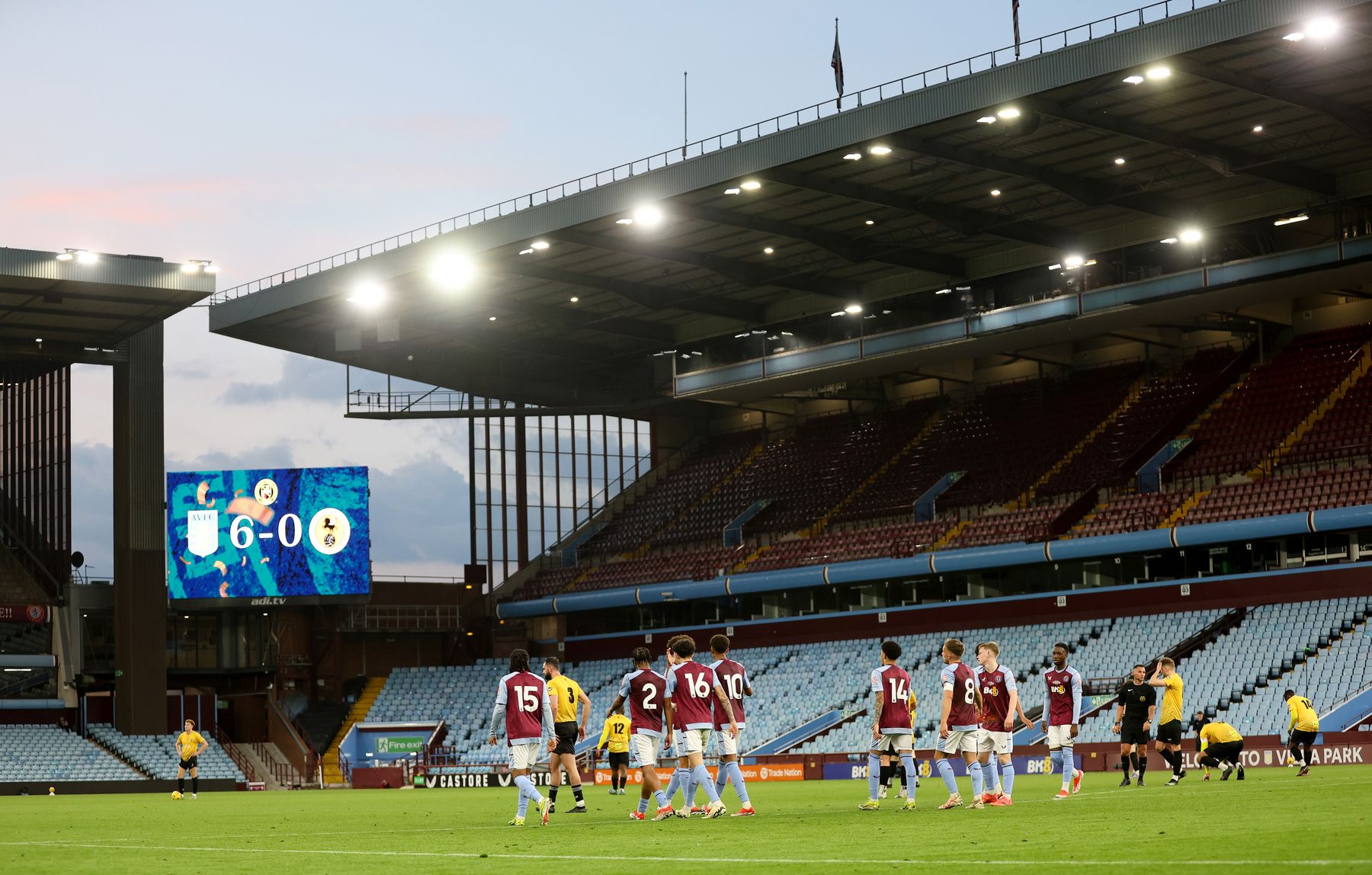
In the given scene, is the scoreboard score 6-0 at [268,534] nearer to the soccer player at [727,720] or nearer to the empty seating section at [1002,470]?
the empty seating section at [1002,470]

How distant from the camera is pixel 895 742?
21.7m

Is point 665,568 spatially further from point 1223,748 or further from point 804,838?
point 804,838

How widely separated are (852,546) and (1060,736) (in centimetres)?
3078

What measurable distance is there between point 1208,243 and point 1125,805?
32.2 metres

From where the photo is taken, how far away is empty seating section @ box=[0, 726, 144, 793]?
55531 mm

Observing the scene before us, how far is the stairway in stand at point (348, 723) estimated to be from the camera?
198ft

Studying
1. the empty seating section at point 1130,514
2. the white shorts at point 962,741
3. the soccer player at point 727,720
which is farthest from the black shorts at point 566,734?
the empty seating section at point 1130,514

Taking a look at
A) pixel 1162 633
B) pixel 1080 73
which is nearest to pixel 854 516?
pixel 1162 633

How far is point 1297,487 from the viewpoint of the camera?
4569cm

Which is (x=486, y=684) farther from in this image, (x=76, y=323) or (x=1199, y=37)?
(x=1199, y=37)

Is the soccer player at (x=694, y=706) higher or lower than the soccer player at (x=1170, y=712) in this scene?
higher

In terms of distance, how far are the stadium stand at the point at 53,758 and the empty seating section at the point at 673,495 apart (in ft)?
66.9

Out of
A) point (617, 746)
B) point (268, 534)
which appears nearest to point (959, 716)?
point (617, 746)

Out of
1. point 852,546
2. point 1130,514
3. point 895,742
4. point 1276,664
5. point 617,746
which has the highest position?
point 1130,514
